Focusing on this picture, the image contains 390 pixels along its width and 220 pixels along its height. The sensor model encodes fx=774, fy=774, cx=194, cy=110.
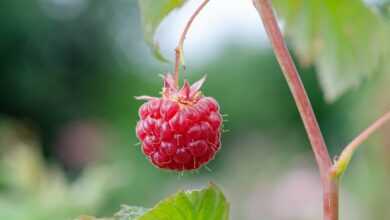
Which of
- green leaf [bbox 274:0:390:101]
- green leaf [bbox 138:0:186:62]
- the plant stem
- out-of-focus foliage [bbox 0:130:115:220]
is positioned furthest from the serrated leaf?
out-of-focus foliage [bbox 0:130:115:220]

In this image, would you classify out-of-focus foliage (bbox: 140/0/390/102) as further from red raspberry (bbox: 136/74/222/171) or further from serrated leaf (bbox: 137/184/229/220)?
serrated leaf (bbox: 137/184/229/220)

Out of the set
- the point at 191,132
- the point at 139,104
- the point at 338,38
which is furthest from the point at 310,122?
the point at 139,104

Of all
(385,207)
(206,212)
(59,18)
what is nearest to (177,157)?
(206,212)

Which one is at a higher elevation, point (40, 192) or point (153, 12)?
point (40, 192)

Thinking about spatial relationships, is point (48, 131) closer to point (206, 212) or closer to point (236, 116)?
point (236, 116)

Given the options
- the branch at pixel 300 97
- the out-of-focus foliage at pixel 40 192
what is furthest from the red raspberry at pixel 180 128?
the out-of-focus foliage at pixel 40 192

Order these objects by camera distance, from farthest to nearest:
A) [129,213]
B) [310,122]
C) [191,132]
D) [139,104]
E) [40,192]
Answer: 1. [139,104]
2. [40,192]
3. [191,132]
4. [129,213]
5. [310,122]

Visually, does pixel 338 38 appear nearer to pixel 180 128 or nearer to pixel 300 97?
pixel 180 128
